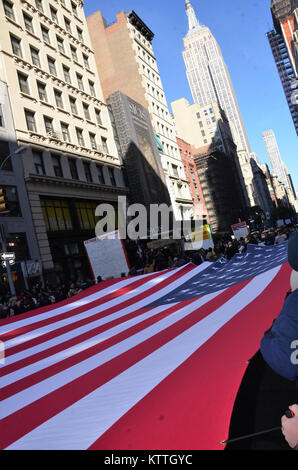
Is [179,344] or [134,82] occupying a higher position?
[134,82]

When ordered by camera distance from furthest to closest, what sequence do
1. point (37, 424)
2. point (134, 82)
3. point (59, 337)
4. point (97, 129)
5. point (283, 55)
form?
point (283, 55) → point (134, 82) → point (97, 129) → point (59, 337) → point (37, 424)

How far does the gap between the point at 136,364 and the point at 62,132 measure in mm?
26487

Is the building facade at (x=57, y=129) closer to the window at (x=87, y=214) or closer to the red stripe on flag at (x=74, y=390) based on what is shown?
the window at (x=87, y=214)

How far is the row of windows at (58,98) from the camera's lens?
24.8 metres

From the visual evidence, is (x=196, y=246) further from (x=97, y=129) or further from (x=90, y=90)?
(x=90, y=90)

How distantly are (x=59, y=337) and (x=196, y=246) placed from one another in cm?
2280

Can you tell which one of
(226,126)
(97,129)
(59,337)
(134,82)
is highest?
(226,126)

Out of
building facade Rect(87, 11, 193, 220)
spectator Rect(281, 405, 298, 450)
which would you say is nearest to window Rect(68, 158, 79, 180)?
building facade Rect(87, 11, 193, 220)

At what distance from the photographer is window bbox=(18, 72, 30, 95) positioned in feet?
80.2

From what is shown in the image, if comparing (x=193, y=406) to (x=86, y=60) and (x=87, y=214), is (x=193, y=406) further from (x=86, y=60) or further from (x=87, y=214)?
(x=86, y=60)

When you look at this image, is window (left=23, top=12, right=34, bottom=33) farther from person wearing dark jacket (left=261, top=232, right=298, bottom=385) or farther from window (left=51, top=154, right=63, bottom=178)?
person wearing dark jacket (left=261, top=232, right=298, bottom=385)

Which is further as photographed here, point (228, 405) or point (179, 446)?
point (228, 405)

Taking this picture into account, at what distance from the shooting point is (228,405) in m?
2.56
